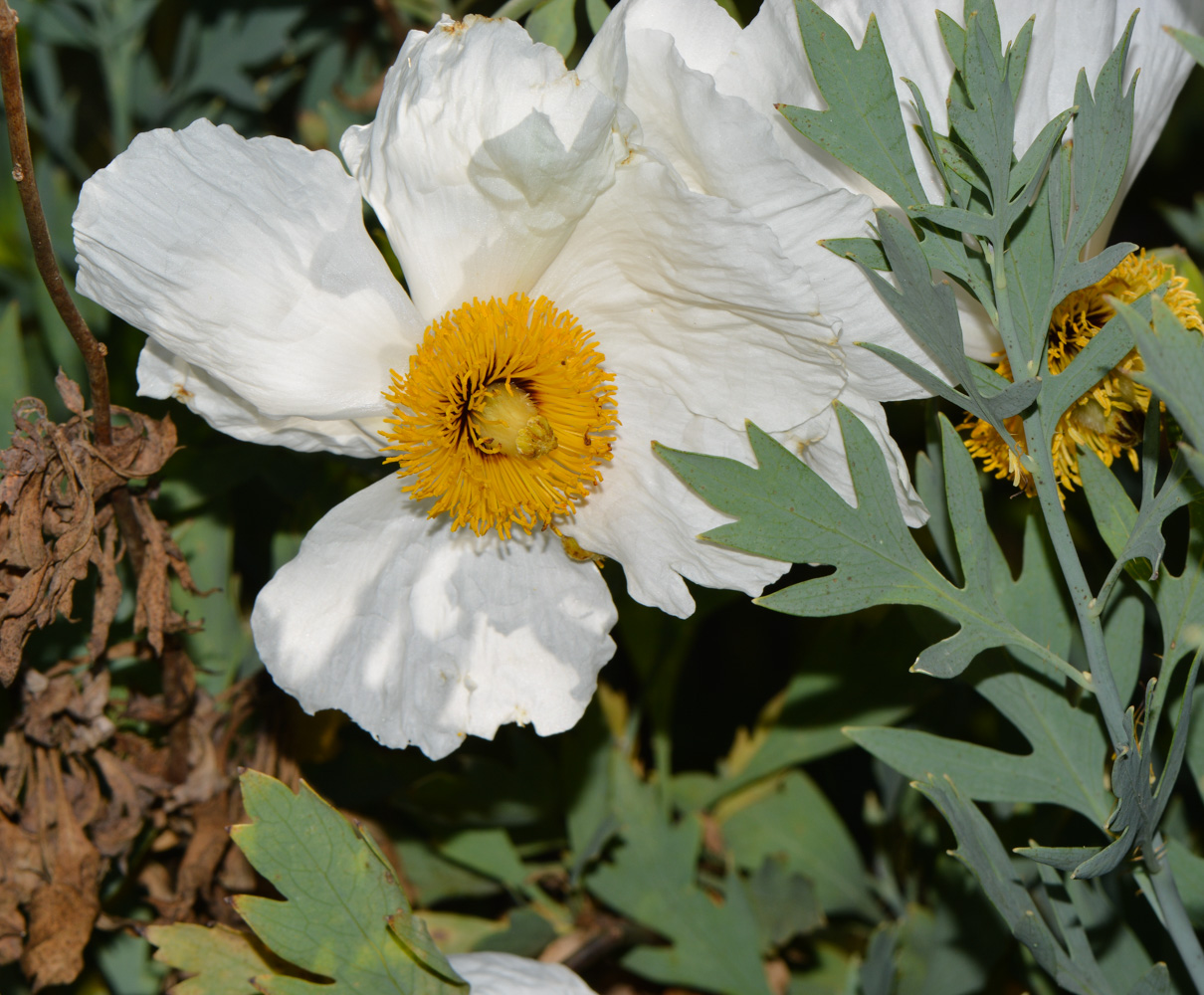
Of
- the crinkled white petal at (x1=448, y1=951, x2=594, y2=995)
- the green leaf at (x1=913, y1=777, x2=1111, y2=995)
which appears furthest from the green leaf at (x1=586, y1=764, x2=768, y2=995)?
the green leaf at (x1=913, y1=777, x2=1111, y2=995)

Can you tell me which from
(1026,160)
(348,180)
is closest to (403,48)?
(348,180)

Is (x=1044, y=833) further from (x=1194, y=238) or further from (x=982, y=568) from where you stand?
(x=1194, y=238)

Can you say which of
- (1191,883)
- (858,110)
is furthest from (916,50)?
(1191,883)

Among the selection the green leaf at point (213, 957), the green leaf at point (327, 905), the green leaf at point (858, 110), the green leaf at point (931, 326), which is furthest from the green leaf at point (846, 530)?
the green leaf at point (213, 957)

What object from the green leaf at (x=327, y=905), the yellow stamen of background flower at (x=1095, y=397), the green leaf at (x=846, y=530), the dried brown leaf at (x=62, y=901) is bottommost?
the dried brown leaf at (x=62, y=901)

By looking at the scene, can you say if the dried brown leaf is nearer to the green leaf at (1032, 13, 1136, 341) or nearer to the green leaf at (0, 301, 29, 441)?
the green leaf at (0, 301, 29, 441)

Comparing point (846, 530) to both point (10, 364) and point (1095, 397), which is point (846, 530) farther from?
point (10, 364)

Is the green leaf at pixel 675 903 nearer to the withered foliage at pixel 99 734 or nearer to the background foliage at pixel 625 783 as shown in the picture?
the background foliage at pixel 625 783
